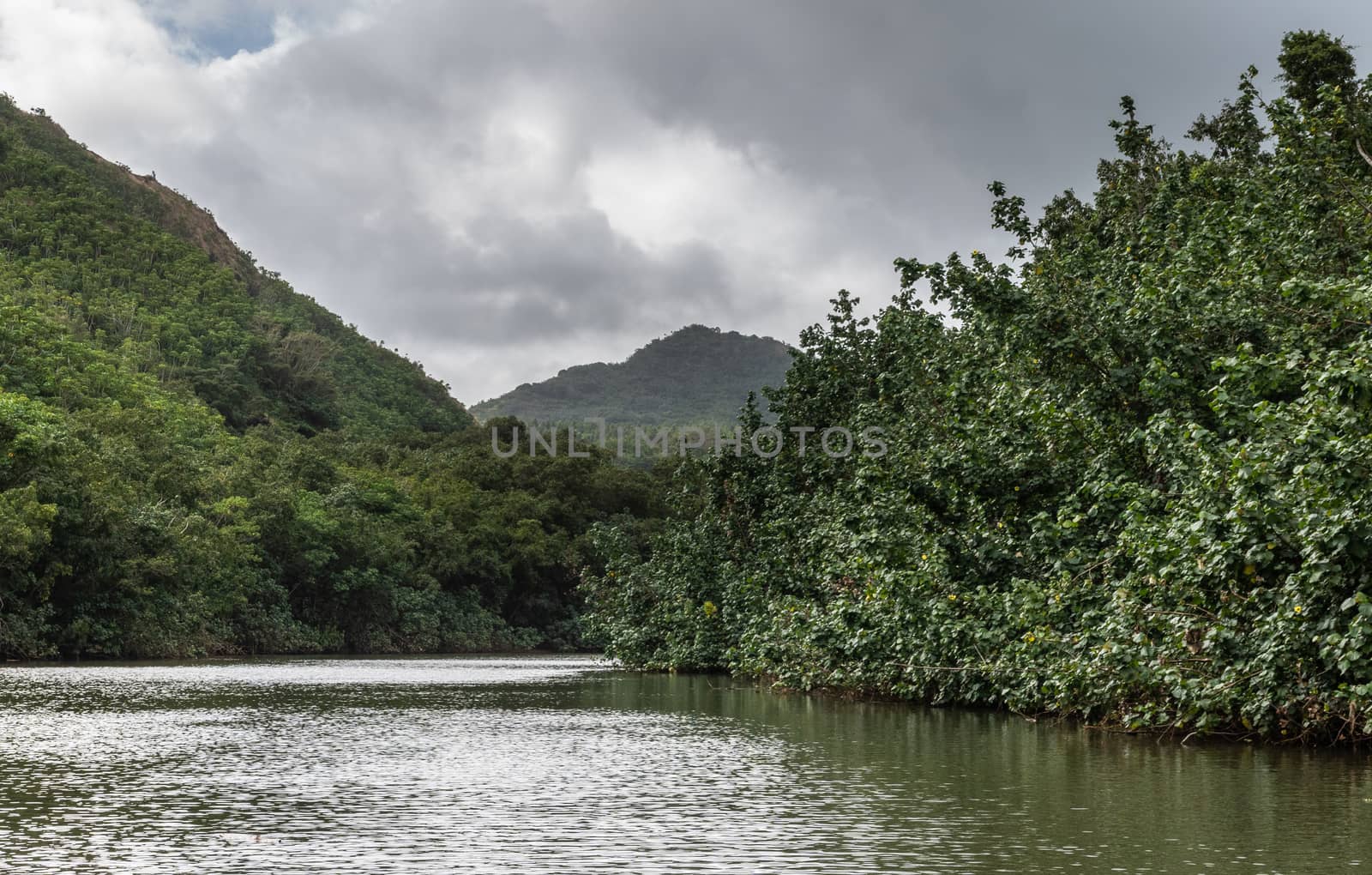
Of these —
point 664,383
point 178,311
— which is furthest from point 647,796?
point 664,383

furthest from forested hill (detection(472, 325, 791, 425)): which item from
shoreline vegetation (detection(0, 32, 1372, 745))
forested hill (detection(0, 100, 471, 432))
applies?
shoreline vegetation (detection(0, 32, 1372, 745))

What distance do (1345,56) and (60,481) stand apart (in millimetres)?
33053

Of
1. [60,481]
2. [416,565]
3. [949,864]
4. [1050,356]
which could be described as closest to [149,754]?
[949,864]

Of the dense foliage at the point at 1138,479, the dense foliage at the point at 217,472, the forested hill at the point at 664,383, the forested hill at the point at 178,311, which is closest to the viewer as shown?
the dense foliage at the point at 1138,479

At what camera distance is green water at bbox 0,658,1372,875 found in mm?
6684

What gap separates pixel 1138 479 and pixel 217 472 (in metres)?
42.7

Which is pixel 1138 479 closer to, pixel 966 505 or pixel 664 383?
pixel 966 505

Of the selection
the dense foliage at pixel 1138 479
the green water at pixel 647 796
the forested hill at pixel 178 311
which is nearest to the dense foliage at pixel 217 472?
the forested hill at pixel 178 311

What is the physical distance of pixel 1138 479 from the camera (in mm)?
16578

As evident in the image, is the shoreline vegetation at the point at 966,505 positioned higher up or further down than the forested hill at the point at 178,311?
further down

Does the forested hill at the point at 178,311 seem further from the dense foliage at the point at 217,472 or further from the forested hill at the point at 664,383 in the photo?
the forested hill at the point at 664,383

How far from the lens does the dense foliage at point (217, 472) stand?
40031mm

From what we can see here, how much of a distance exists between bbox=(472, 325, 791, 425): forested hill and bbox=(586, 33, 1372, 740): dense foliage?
90721 mm

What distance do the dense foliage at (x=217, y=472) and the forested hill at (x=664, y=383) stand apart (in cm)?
2657
